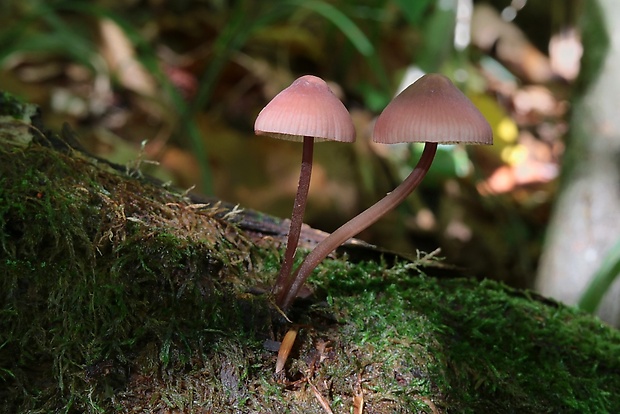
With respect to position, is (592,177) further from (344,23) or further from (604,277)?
(344,23)

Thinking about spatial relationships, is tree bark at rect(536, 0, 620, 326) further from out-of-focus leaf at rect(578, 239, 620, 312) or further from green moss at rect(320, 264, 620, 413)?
green moss at rect(320, 264, 620, 413)

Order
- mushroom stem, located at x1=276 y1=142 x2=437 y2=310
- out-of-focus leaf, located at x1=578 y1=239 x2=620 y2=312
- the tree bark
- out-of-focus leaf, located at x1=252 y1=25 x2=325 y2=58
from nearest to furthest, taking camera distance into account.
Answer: mushroom stem, located at x1=276 y1=142 x2=437 y2=310 < out-of-focus leaf, located at x1=578 y1=239 x2=620 y2=312 < the tree bark < out-of-focus leaf, located at x1=252 y1=25 x2=325 y2=58

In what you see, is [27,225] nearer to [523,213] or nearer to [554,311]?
[554,311]

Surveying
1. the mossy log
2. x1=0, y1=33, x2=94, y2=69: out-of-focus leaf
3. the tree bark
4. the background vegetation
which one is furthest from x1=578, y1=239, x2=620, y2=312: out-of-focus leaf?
x1=0, y1=33, x2=94, y2=69: out-of-focus leaf

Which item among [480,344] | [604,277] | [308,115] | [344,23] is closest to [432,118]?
[308,115]

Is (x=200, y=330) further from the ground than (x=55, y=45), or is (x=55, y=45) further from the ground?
(x=55, y=45)

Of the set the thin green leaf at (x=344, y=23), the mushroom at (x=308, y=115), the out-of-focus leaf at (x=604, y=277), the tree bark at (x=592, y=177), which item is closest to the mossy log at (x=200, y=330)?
the mushroom at (x=308, y=115)
